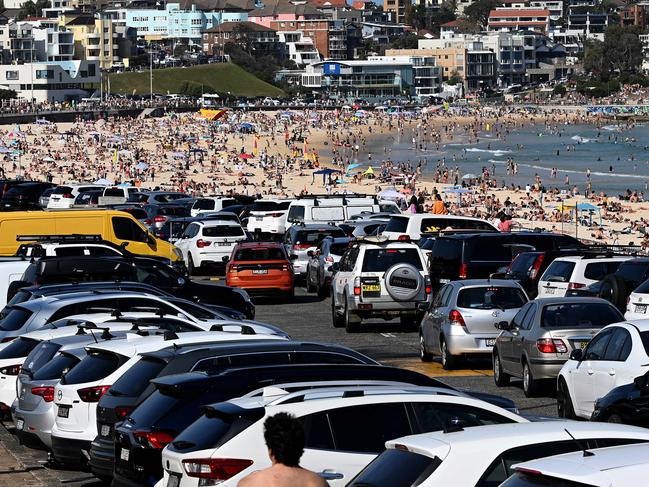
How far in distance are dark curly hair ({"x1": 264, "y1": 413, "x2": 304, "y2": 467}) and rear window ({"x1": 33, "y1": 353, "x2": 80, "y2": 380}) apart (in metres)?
7.14

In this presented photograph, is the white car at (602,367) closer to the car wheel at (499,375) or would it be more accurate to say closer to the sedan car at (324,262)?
the car wheel at (499,375)

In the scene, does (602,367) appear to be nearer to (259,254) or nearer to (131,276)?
(131,276)

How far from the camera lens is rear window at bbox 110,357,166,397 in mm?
12195

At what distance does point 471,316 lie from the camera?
73.0ft

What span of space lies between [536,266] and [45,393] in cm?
1559

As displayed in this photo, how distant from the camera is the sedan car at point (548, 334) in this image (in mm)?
18844

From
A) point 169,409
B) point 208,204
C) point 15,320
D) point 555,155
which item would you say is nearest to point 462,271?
point 15,320

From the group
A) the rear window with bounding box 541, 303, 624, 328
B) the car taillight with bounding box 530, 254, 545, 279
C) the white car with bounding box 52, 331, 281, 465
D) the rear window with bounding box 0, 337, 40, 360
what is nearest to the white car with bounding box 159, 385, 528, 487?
the white car with bounding box 52, 331, 281, 465

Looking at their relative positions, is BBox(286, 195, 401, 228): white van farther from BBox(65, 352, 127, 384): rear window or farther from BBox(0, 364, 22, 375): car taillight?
BBox(65, 352, 127, 384): rear window

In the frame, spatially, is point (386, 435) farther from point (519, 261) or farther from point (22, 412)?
point (519, 261)

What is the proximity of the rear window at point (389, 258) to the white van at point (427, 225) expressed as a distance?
23.6 ft

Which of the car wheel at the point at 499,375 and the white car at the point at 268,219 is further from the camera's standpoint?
the white car at the point at 268,219

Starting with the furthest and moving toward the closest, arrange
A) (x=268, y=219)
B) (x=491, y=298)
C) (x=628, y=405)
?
(x=268, y=219) < (x=491, y=298) < (x=628, y=405)

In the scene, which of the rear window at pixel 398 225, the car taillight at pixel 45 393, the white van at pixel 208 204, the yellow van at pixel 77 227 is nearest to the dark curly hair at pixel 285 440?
the car taillight at pixel 45 393
